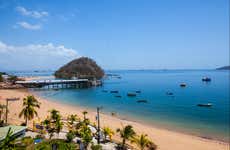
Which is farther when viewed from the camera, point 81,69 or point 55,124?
point 81,69

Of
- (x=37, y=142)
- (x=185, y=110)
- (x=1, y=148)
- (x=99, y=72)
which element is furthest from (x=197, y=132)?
(x=99, y=72)

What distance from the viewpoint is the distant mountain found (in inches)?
6076

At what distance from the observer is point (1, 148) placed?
36.3ft

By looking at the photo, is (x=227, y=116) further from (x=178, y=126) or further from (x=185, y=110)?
(x=178, y=126)

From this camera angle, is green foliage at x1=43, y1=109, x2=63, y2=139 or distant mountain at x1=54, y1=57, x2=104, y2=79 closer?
green foliage at x1=43, y1=109, x2=63, y2=139

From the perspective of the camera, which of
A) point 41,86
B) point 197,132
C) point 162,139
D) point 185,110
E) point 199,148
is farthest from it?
point 41,86

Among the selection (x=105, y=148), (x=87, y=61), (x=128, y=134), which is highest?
(x=87, y=61)

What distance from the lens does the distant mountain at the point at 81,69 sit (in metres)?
154

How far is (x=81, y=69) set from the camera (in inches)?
6156

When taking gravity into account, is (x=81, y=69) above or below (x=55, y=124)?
above

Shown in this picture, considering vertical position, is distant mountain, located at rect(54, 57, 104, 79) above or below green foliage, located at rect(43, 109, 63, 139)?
above

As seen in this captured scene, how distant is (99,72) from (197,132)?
13680cm

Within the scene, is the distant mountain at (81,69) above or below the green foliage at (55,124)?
above

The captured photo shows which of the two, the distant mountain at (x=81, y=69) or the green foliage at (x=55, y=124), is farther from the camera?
the distant mountain at (x=81, y=69)
